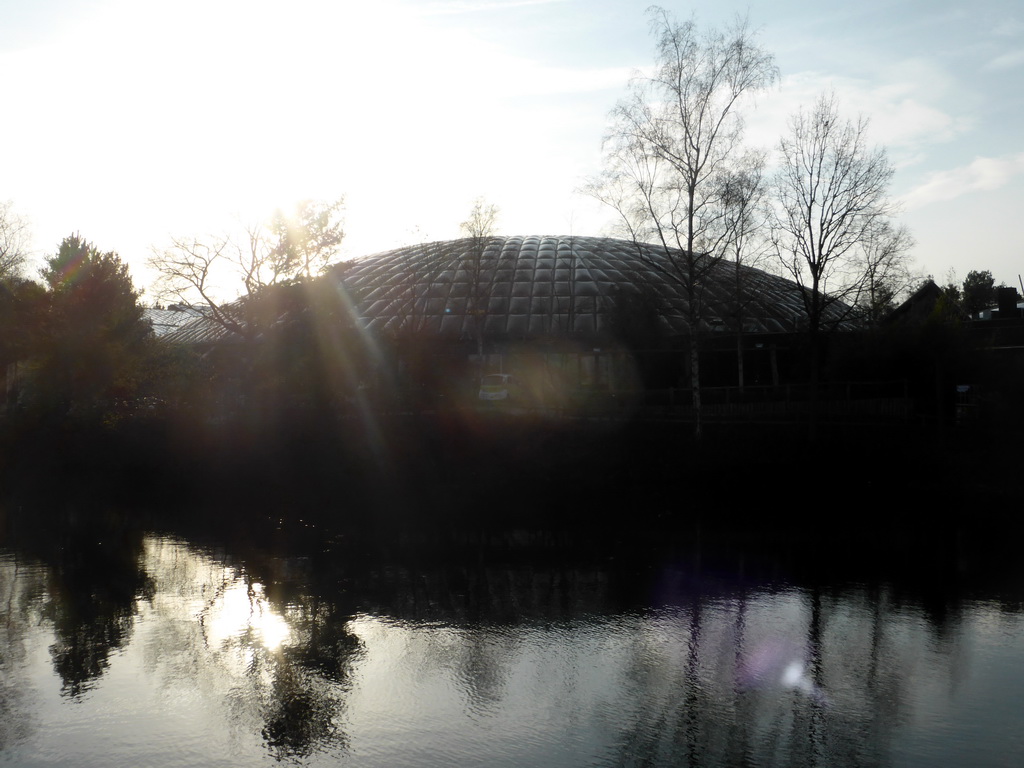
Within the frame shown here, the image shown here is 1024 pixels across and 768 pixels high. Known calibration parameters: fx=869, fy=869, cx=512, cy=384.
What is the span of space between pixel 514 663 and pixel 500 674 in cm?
47

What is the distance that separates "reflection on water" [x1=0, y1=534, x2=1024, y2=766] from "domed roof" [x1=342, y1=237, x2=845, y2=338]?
2720 centimetres

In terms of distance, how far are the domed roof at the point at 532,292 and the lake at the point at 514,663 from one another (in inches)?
1010

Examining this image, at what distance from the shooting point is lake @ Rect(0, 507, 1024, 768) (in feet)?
29.7

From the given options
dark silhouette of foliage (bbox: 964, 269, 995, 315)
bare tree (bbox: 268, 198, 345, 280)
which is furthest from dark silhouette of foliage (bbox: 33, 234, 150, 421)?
dark silhouette of foliage (bbox: 964, 269, 995, 315)

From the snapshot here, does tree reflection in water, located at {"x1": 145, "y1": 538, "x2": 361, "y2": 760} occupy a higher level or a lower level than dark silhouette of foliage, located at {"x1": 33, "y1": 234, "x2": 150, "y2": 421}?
lower

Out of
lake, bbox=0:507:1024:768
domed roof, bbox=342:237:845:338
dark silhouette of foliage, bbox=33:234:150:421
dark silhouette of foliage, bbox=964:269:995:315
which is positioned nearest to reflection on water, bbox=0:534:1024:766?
lake, bbox=0:507:1024:768

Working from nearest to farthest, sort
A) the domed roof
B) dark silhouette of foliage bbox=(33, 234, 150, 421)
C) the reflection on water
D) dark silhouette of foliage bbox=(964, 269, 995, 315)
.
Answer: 1. the reflection on water
2. dark silhouette of foliage bbox=(33, 234, 150, 421)
3. the domed roof
4. dark silhouette of foliage bbox=(964, 269, 995, 315)

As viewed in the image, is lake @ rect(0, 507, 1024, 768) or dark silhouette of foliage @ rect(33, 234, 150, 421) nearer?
lake @ rect(0, 507, 1024, 768)

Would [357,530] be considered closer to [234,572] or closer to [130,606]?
[234,572]

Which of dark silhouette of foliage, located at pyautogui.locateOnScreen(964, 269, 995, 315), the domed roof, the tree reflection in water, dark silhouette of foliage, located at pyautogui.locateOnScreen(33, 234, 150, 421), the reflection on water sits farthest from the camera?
dark silhouette of foliage, located at pyautogui.locateOnScreen(964, 269, 995, 315)

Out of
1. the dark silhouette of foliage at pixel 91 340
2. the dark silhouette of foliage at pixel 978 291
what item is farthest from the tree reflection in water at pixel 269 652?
the dark silhouette of foliage at pixel 978 291

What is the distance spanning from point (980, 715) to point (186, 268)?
4008cm

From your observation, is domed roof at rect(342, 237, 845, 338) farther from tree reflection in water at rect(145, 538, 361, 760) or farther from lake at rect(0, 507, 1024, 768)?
tree reflection in water at rect(145, 538, 361, 760)

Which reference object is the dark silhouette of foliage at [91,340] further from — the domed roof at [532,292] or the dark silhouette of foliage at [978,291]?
the dark silhouette of foliage at [978,291]
